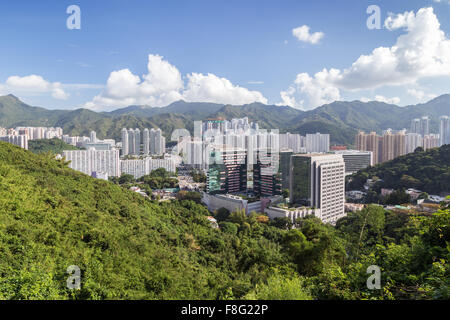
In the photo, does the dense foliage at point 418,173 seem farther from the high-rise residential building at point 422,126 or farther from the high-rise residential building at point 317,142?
the high-rise residential building at point 422,126

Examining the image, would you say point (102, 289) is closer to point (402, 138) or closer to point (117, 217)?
point (117, 217)

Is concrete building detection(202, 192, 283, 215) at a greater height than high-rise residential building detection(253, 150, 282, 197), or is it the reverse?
high-rise residential building detection(253, 150, 282, 197)

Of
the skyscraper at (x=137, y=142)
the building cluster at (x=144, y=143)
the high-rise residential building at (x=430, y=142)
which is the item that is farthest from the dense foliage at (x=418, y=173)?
the skyscraper at (x=137, y=142)

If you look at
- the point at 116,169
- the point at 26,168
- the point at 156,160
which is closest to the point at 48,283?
the point at 26,168

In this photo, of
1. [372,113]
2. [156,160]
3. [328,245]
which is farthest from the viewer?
[372,113]

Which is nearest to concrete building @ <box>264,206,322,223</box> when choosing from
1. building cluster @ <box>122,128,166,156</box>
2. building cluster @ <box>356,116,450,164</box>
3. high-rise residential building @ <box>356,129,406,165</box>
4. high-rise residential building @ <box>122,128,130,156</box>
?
high-rise residential building @ <box>356,129,406,165</box>

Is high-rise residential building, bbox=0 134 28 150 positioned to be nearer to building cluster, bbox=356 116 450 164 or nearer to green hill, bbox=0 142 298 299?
green hill, bbox=0 142 298 299
